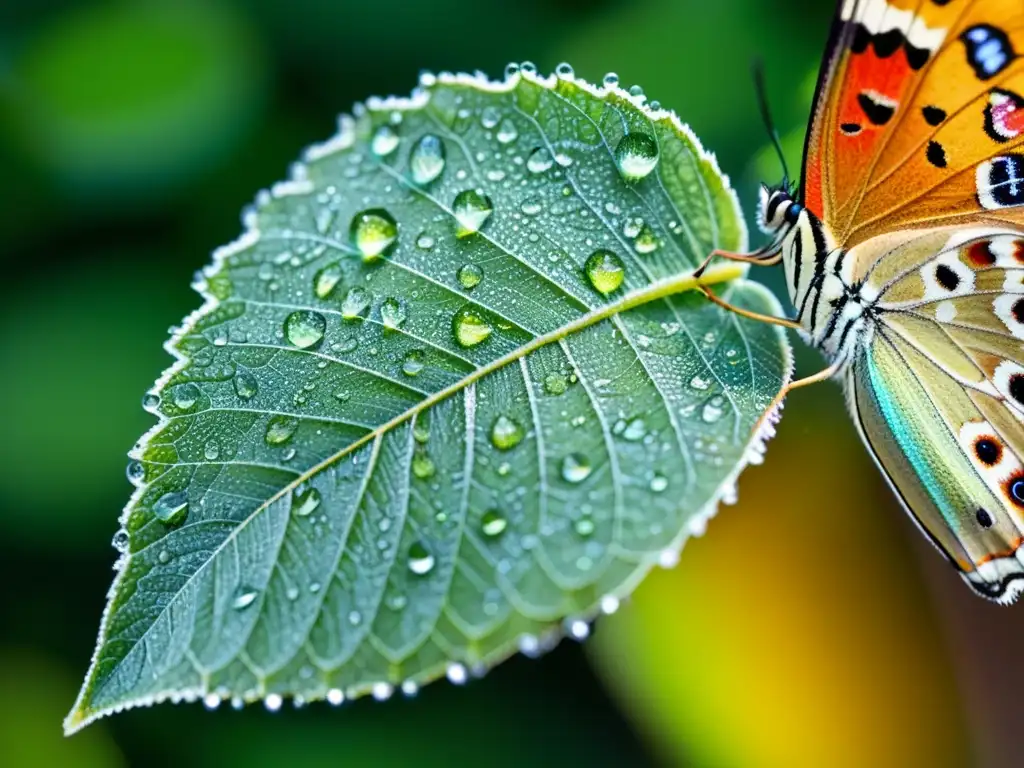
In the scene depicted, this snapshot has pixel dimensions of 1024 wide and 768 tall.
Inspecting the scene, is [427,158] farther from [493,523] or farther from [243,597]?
[243,597]

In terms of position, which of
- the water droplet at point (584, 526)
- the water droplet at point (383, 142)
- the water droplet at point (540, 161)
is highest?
the water droplet at point (383, 142)

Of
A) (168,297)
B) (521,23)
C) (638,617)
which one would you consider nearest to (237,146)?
(168,297)

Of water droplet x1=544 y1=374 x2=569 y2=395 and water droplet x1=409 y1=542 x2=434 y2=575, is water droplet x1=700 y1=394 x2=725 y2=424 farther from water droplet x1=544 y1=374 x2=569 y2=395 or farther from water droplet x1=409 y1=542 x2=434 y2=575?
water droplet x1=409 y1=542 x2=434 y2=575

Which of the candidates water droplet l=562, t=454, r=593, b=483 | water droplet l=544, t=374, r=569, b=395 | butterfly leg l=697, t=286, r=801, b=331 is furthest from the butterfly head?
water droplet l=562, t=454, r=593, b=483

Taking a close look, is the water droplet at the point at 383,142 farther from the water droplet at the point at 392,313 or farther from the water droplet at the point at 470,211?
the water droplet at the point at 392,313

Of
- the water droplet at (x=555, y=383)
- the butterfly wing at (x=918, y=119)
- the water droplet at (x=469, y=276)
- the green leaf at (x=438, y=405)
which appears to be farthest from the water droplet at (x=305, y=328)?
the butterfly wing at (x=918, y=119)

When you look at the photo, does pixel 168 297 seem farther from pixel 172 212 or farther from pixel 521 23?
pixel 521 23
